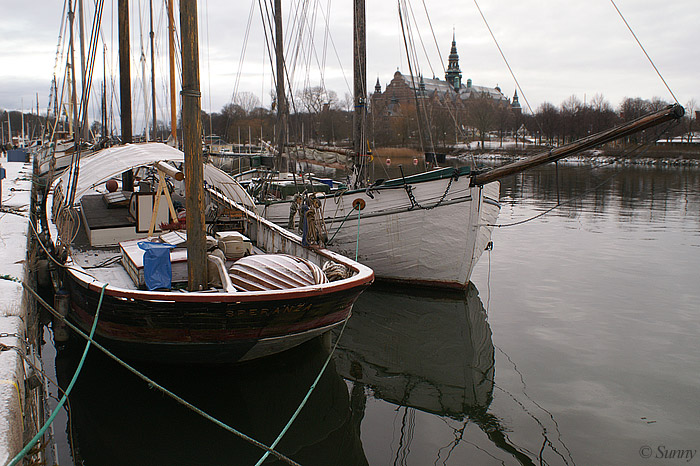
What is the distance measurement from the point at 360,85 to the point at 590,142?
6.86 meters

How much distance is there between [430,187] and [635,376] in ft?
16.4

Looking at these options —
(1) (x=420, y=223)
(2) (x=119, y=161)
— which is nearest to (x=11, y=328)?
(2) (x=119, y=161)

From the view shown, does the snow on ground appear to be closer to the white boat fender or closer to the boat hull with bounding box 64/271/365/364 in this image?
the boat hull with bounding box 64/271/365/364

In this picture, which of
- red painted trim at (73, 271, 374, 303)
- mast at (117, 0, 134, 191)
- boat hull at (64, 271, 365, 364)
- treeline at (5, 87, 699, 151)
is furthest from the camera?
treeline at (5, 87, 699, 151)

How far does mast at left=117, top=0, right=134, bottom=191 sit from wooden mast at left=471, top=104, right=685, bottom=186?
827cm

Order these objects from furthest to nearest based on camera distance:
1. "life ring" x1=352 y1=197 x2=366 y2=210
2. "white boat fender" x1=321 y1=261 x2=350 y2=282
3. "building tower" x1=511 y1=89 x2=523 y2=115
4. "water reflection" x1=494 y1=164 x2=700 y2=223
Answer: "building tower" x1=511 y1=89 x2=523 y2=115, "water reflection" x1=494 y1=164 x2=700 y2=223, "life ring" x1=352 y1=197 x2=366 y2=210, "white boat fender" x1=321 y1=261 x2=350 y2=282

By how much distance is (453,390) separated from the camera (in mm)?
7184

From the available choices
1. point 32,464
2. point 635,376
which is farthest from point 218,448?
point 635,376

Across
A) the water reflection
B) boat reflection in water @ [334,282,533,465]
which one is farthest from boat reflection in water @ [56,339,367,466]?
the water reflection

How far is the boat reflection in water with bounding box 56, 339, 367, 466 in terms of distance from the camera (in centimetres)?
554

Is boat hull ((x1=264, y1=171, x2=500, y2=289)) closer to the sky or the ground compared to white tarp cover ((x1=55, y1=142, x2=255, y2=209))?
closer to the ground

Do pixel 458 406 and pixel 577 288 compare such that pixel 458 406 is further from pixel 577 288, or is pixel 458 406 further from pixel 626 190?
pixel 626 190

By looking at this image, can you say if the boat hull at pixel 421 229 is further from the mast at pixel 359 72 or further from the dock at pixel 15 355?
the dock at pixel 15 355

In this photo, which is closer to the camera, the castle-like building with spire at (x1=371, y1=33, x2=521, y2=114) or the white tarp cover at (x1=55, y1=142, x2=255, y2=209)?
the white tarp cover at (x1=55, y1=142, x2=255, y2=209)
